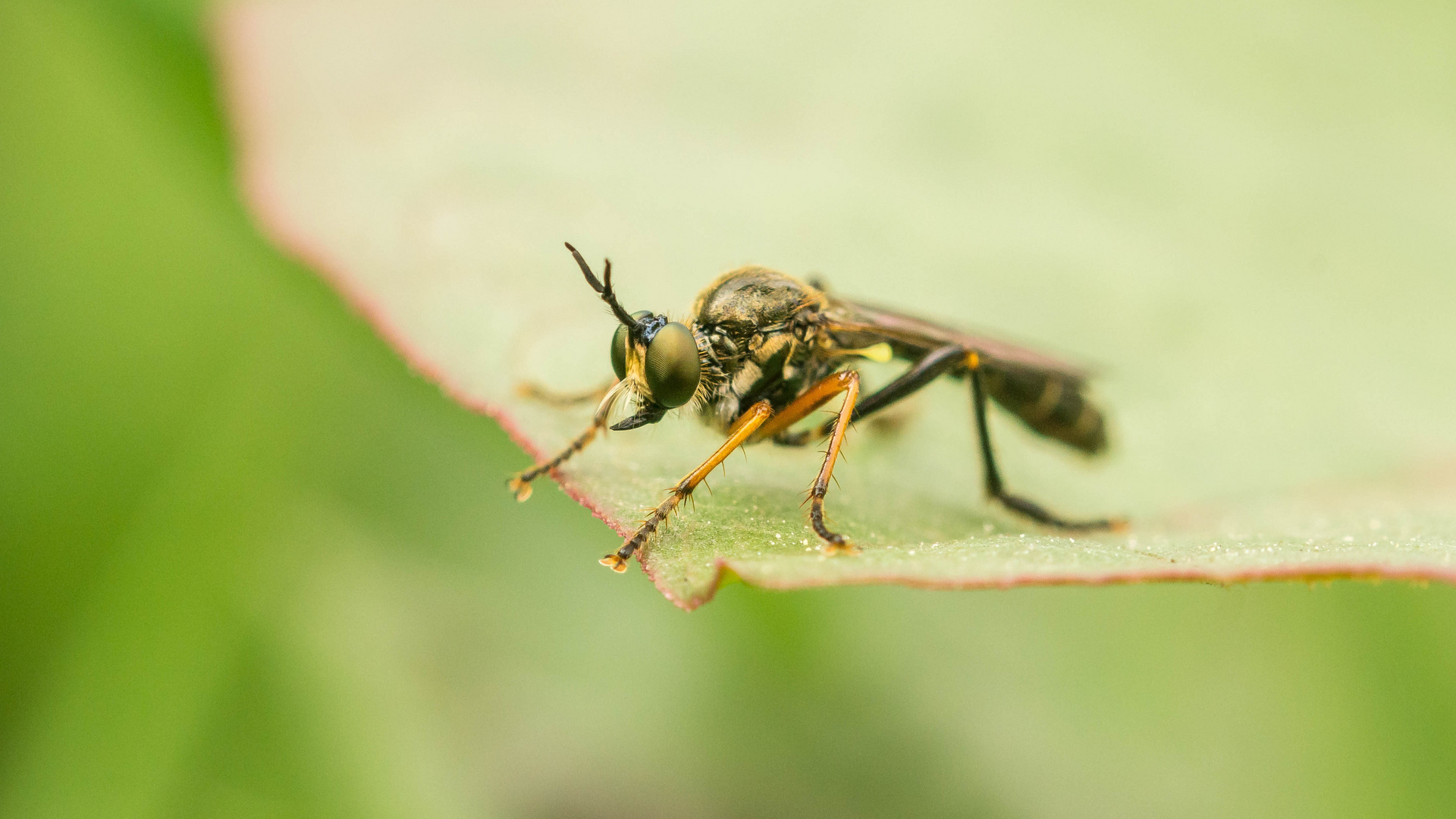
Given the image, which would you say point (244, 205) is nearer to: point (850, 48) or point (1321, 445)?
point (850, 48)

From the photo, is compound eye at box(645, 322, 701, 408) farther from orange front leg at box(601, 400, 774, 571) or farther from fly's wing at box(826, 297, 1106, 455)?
fly's wing at box(826, 297, 1106, 455)

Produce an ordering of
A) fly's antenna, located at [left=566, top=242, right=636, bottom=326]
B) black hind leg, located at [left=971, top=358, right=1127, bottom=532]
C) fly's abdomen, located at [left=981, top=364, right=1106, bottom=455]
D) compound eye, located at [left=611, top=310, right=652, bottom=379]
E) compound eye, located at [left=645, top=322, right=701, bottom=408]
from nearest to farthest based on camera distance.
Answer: fly's antenna, located at [left=566, top=242, right=636, bottom=326] < compound eye, located at [left=645, top=322, right=701, bottom=408] < compound eye, located at [left=611, top=310, right=652, bottom=379] < black hind leg, located at [left=971, top=358, right=1127, bottom=532] < fly's abdomen, located at [left=981, top=364, right=1106, bottom=455]

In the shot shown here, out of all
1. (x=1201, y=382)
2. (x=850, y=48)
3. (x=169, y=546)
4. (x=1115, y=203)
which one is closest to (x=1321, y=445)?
(x=1201, y=382)

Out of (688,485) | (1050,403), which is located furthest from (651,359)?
(1050,403)

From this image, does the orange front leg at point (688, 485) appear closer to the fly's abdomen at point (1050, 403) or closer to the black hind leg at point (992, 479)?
the black hind leg at point (992, 479)

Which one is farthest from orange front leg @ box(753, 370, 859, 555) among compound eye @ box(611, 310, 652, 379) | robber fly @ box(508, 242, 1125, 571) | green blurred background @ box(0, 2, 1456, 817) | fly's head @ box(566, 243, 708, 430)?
green blurred background @ box(0, 2, 1456, 817)

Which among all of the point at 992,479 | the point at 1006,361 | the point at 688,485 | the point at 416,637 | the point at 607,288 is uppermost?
the point at 607,288

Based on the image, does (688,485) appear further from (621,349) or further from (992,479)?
(992,479)

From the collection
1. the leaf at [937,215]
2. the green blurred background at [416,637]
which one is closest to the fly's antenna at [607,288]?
the leaf at [937,215]
